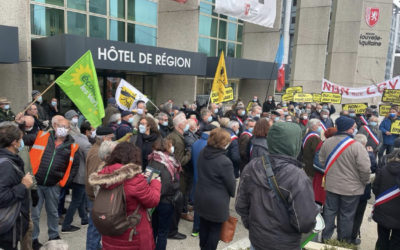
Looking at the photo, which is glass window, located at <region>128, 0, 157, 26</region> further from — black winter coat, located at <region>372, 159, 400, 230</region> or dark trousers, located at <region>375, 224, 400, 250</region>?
dark trousers, located at <region>375, 224, 400, 250</region>

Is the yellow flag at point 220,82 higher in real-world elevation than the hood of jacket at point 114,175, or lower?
higher

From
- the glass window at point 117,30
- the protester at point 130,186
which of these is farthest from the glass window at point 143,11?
the protester at point 130,186

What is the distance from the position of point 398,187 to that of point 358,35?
2553 centimetres

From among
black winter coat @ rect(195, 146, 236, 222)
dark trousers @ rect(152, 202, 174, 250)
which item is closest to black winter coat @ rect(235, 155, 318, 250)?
black winter coat @ rect(195, 146, 236, 222)

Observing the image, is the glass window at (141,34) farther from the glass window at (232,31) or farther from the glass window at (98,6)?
the glass window at (232,31)

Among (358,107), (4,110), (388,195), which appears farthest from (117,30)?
(388,195)

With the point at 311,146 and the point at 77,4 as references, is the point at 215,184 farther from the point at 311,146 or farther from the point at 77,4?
the point at 77,4

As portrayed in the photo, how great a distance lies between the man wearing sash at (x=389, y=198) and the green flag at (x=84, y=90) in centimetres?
427

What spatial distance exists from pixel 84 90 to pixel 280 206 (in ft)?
13.0

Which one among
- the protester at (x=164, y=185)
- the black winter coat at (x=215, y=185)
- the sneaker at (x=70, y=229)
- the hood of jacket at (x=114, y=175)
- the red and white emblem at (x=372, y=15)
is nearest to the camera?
the hood of jacket at (x=114, y=175)

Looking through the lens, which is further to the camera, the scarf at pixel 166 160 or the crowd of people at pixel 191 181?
the scarf at pixel 166 160

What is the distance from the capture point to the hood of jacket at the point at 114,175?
275 centimetres

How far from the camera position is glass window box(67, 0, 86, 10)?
1143 centimetres

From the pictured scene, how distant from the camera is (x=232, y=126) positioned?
6219 millimetres
